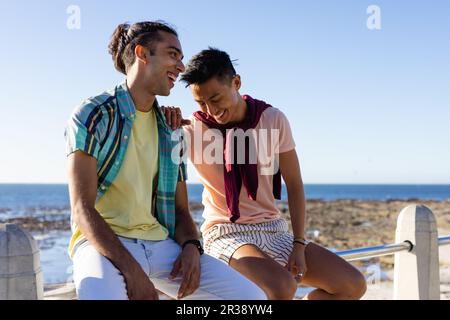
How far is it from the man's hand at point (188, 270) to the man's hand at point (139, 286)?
0.21 m

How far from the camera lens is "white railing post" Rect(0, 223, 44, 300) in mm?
1965

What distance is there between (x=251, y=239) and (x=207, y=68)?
973mm

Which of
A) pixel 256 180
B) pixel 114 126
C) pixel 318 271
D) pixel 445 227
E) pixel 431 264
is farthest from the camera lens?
pixel 445 227

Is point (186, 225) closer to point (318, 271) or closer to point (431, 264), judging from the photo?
point (318, 271)

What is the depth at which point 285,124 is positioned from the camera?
3.25 metres

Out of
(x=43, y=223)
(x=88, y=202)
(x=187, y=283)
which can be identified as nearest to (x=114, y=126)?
(x=88, y=202)

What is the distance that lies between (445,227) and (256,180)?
92.9ft

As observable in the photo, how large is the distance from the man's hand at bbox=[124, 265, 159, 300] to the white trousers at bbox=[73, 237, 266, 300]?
0.08 feet

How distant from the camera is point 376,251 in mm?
3381

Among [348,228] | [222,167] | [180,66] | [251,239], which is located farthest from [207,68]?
[348,228]

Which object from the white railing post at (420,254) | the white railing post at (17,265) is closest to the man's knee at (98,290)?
the white railing post at (17,265)

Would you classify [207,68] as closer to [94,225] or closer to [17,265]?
[94,225]

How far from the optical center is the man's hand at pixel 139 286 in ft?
7.12

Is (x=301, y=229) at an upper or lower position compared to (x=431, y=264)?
upper
